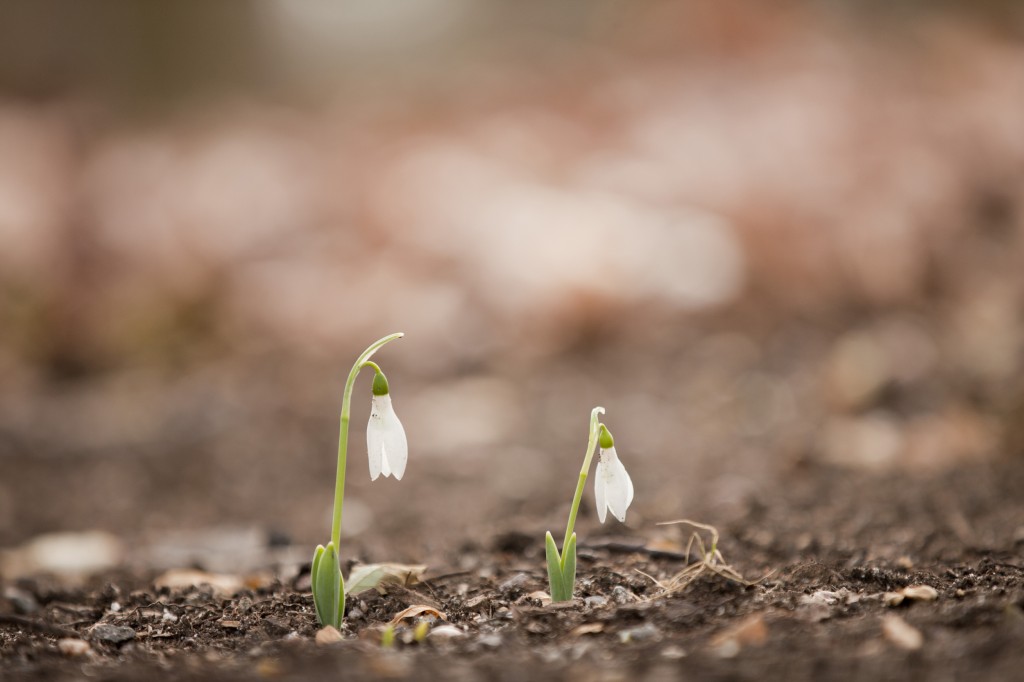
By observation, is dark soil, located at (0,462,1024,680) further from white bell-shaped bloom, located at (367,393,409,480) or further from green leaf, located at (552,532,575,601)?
white bell-shaped bloom, located at (367,393,409,480)

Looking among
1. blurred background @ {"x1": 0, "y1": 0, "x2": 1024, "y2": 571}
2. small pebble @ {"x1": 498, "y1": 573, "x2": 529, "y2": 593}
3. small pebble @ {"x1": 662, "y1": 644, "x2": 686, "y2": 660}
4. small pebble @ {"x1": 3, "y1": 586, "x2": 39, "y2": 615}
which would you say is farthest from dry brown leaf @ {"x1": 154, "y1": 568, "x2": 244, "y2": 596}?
small pebble @ {"x1": 662, "y1": 644, "x2": 686, "y2": 660}

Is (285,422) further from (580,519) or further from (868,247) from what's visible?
(868,247)

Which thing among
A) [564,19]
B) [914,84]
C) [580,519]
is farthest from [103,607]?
[564,19]

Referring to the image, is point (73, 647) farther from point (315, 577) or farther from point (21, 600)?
point (21, 600)

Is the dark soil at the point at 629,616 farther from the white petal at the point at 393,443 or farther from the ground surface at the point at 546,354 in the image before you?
the white petal at the point at 393,443

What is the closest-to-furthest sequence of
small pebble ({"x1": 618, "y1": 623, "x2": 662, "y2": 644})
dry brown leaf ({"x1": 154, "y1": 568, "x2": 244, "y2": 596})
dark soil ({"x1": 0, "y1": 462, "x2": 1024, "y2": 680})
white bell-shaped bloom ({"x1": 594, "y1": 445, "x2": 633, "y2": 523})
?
dark soil ({"x1": 0, "y1": 462, "x2": 1024, "y2": 680}), small pebble ({"x1": 618, "y1": 623, "x2": 662, "y2": 644}), white bell-shaped bloom ({"x1": 594, "y1": 445, "x2": 633, "y2": 523}), dry brown leaf ({"x1": 154, "y1": 568, "x2": 244, "y2": 596})

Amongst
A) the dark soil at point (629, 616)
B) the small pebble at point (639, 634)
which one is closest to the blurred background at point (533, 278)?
the dark soil at point (629, 616)

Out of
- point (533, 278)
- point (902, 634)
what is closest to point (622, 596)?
point (902, 634)
